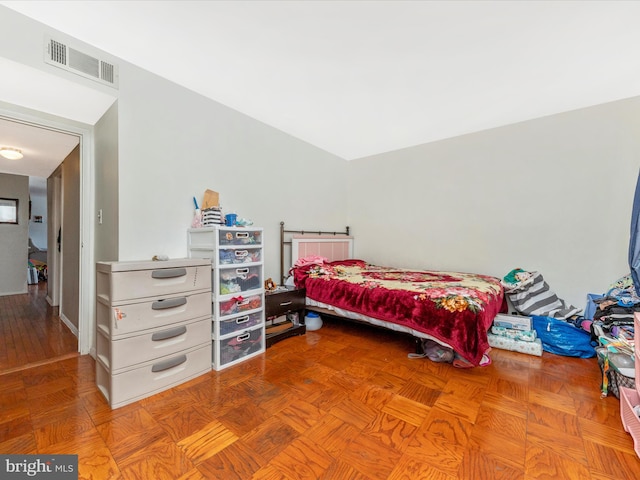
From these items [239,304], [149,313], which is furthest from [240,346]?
[149,313]

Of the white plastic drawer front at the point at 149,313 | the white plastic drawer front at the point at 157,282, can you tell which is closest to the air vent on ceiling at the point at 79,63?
the white plastic drawer front at the point at 157,282

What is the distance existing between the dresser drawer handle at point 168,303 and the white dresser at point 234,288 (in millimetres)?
260

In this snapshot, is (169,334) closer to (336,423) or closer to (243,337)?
(243,337)

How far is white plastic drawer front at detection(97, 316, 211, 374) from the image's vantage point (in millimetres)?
1707

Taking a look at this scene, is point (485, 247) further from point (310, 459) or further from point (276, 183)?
point (310, 459)

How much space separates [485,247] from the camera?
3.50 metres

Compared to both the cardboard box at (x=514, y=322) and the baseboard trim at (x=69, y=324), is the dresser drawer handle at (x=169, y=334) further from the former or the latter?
the cardboard box at (x=514, y=322)

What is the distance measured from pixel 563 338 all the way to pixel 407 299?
4.98ft

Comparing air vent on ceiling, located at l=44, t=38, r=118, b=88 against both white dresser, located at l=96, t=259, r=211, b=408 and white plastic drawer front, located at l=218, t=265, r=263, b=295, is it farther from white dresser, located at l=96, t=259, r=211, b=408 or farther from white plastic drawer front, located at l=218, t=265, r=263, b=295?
white plastic drawer front, located at l=218, t=265, r=263, b=295

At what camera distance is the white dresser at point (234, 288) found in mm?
2195

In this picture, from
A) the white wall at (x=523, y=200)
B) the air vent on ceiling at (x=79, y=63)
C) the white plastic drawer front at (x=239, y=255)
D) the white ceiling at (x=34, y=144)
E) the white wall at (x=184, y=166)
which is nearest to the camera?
the air vent on ceiling at (x=79, y=63)

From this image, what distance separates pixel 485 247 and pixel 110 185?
4095 millimetres

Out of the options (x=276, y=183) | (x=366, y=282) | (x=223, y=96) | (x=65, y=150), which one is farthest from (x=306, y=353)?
(x=65, y=150)

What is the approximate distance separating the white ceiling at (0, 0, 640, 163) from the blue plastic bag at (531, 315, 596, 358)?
224cm
